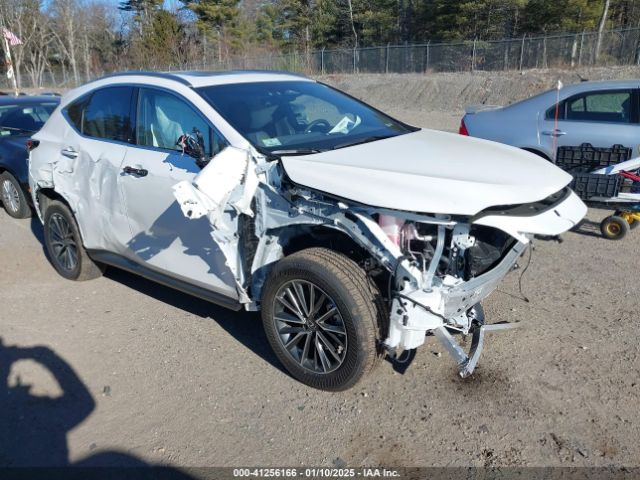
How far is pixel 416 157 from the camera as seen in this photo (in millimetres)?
3352

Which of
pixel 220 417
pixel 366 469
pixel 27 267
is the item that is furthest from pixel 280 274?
pixel 27 267

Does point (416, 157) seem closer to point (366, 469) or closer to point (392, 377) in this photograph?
point (392, 377)

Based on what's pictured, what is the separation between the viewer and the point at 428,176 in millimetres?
2926

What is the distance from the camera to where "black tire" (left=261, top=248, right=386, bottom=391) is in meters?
3.09

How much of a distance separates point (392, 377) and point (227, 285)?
1.30 m

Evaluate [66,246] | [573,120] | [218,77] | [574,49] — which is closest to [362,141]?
[218,77]

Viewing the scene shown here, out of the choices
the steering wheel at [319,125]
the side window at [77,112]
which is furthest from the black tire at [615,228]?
the side window at [77,112]

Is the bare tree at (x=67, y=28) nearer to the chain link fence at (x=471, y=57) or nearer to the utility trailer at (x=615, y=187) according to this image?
the chain link fence at (x=471, y=57)

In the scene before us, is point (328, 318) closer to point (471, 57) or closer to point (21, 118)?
point (21, 118)

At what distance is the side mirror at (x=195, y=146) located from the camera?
11.6 feet

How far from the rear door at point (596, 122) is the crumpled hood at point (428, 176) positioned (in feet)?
13.8

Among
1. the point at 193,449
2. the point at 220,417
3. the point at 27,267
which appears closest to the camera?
the point at 193,449

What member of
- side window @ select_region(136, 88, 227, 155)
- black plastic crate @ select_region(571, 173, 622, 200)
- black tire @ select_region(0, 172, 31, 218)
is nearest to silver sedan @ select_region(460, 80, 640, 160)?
black plastic crate @ select_region(571, 173, 622, 200)

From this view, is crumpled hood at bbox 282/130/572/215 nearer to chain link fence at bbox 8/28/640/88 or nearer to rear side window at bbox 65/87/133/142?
rear side window at bbox 65/87/133/142
